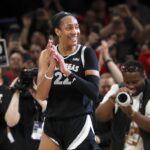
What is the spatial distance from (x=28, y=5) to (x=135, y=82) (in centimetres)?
704

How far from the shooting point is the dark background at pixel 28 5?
1231 centimetres

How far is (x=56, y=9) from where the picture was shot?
11.9 metres

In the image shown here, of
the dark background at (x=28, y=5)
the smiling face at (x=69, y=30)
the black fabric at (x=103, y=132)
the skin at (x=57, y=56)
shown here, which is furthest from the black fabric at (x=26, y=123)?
the dark background at (x=28, y=5)

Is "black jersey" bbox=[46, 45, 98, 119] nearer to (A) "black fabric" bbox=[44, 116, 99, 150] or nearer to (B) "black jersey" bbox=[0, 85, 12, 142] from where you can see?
(A) "black fabric" bbox=[44, 116, 99, 150]

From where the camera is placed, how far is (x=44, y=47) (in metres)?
10.5

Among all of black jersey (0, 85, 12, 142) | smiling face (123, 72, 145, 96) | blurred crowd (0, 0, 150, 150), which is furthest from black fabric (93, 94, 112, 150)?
smiling face (123, 72, 145, 96)

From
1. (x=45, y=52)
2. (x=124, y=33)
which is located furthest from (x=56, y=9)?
(x=45, y=52)

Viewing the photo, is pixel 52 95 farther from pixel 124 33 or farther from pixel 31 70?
pixel 124 33

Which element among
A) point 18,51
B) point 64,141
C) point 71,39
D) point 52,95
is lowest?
point 18,51

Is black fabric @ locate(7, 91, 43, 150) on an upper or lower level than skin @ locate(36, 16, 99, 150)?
lower

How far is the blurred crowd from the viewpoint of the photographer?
6973 millimetres

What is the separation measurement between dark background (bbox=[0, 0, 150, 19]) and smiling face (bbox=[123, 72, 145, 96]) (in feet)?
22.1

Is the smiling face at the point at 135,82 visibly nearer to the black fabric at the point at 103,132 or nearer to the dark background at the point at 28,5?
the black fabric at the point at 103,132

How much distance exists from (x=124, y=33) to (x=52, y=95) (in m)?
5.11
